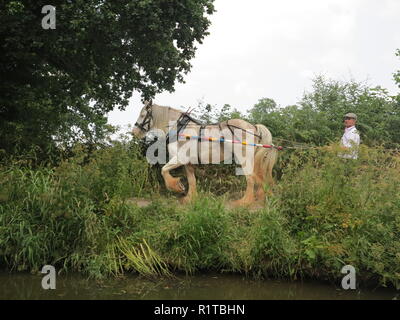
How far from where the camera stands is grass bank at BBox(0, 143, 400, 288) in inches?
272

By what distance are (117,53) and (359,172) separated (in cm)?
674

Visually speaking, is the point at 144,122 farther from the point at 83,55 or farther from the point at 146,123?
the point at 83,55

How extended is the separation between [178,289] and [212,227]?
1183mm

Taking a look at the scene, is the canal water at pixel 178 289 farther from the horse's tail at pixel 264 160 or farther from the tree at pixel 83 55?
the tree at pixel 83 55

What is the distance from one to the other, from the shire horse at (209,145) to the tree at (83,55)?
76.4 inches

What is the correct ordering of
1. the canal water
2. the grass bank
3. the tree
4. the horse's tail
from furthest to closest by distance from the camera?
the tree
the horse's tail
the grass bank
the canal water

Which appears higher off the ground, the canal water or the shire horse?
the shire horse

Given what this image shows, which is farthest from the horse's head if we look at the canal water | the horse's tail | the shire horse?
the canal water

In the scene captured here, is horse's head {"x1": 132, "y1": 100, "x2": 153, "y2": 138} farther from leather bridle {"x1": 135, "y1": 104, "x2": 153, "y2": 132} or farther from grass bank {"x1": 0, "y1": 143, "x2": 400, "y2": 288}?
grass bank {"x1": 0, "y1": 143, "x2": 400, "y2": 288}

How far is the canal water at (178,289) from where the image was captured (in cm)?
643

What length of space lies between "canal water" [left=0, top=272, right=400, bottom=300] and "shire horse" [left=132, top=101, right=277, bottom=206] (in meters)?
2.56

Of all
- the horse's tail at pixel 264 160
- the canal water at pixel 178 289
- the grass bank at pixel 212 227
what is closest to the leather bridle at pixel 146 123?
the horse's tail at pixel 264 160
